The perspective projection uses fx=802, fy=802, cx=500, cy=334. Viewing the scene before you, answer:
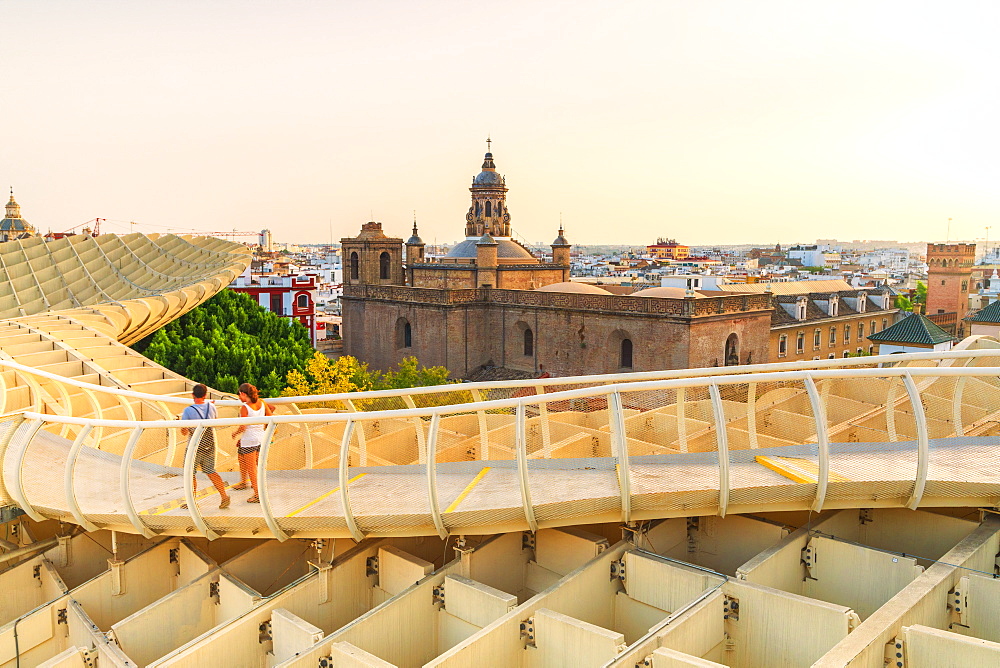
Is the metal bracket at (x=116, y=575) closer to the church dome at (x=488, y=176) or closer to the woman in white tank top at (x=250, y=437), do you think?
the woman in white tank top at (x=250, y=437)

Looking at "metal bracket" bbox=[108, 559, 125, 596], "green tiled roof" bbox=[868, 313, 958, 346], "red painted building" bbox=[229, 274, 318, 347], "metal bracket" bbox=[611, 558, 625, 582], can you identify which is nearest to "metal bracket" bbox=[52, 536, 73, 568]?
"metal bracket" bbox=[108, 559, 125, 596]

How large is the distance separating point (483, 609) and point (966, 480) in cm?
541

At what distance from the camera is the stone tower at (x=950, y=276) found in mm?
72688

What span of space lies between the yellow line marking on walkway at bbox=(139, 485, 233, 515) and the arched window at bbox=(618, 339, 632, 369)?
32.4 meters

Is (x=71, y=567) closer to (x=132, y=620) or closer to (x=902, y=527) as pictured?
(x=132, y=620)

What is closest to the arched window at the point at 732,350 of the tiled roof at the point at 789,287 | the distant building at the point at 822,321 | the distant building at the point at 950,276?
the distant building at the point at 822,321

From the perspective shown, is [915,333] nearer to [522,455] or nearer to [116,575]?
[522,455]

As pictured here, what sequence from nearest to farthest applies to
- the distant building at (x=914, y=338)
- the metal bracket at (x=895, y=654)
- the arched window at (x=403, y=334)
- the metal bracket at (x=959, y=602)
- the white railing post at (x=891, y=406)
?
the metal bracket at (x=895, y=654), the metal bracket at (x=959, y=602), the white railing post at (x=891, y=406), the distant building at (x=914, y=338), the arched window at (x=403, y=334)

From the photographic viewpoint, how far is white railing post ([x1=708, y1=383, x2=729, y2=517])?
8.16 meters

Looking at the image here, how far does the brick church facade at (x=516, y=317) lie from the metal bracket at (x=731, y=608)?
29.2m

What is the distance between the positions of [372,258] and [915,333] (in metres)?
32.5

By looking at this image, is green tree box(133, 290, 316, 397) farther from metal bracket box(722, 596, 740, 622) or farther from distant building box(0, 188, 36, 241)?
distant building box(0, 188, 36, 241)

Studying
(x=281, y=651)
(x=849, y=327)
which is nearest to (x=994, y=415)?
(x=281, y=651)

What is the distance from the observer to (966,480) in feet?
28.5
